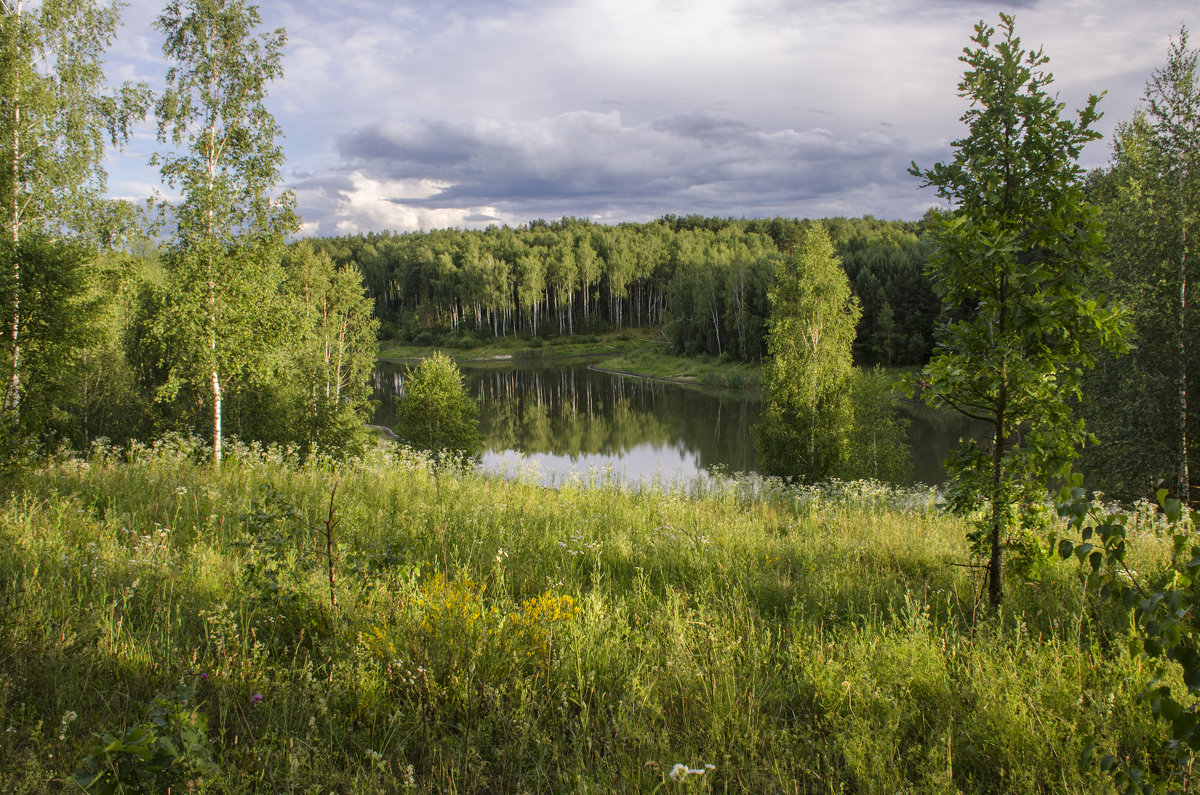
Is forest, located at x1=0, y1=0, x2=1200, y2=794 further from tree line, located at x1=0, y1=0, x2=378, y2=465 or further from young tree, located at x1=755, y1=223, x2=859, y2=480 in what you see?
young tree, located at x1=755, y1=223, x2=859, y2=480

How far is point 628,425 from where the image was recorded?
40.3m

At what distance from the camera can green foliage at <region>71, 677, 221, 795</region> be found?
5.77ft

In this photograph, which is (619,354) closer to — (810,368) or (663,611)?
(810,368)

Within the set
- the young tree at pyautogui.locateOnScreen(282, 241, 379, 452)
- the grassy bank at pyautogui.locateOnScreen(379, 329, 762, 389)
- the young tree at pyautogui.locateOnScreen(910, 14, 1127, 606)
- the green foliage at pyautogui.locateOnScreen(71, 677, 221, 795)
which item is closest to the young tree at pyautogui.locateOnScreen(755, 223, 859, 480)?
the young tree at pyautogui.locateOnScreen(282, 241, 379, 452)

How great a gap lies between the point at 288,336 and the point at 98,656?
11795 mm

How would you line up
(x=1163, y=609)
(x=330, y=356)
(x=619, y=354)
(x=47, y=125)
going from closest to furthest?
1. (x=1163, y=609)
2. (x=47, y=125)
3. (x=330, y=356)
4. (x=619, y=354)

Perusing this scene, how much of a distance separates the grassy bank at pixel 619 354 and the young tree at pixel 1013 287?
51.5m

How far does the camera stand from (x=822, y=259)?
2109cm

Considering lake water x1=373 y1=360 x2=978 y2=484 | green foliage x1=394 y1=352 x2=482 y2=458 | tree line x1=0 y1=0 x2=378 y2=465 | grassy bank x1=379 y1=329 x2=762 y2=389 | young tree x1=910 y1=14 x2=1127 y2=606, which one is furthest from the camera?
grassy bank x1=379 y1=329 x2=762 y2=389

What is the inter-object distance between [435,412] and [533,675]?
2282 centimetres

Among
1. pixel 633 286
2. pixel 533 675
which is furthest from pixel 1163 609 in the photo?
pixel 633 286

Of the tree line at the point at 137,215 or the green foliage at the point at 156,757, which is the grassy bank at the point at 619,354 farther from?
the green foliage at the point at 156,757

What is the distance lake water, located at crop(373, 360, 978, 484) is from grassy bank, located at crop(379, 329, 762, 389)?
3845 mm

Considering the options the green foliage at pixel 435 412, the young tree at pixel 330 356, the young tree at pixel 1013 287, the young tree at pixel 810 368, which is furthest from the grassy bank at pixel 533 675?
the young tree at pixel 330 356
